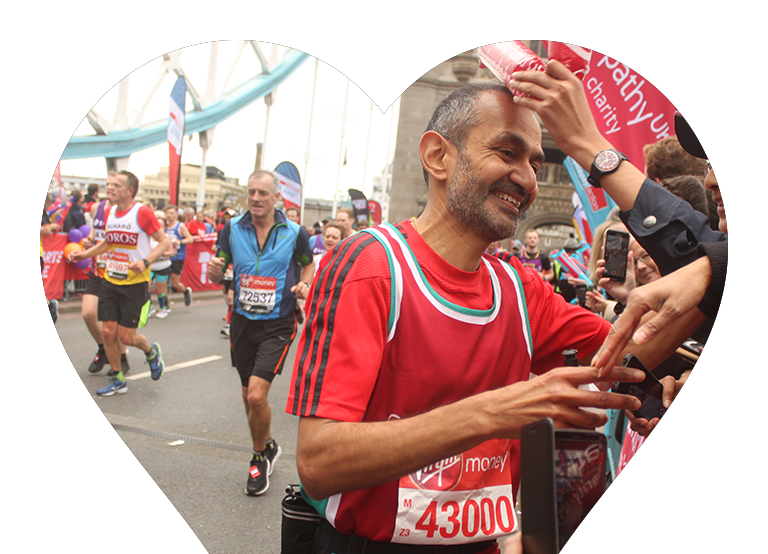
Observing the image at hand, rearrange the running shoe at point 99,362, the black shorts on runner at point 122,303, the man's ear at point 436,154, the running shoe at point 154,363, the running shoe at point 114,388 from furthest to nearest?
the running shoe at point 99,362 → the running shoe at point 154,363 → the black shorts on runner at point 122,303 → the running shoe at point 114,388 → the man's ear at point 436,154

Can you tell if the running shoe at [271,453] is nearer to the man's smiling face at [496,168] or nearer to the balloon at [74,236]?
the man's smiling face at [496,168]

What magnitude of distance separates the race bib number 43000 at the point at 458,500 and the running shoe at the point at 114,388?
4.72 meters

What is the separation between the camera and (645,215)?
4.93 ft

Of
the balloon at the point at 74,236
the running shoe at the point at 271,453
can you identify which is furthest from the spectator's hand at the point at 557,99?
the balloon at the point at 74,236

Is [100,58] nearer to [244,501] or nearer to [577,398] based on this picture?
[577,398]

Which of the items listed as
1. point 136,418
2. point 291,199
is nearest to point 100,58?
point 136,418

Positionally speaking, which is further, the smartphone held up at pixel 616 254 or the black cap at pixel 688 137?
the smartphone held up at pixel 616 254

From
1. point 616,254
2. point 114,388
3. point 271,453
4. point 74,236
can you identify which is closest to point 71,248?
point 74,236

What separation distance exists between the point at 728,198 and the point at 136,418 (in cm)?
448

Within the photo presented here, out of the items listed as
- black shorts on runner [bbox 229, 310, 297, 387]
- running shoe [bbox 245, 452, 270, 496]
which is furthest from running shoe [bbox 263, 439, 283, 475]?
black shorts on runner [bbox 229, 310, 297, 387]

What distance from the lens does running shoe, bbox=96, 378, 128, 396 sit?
526cm

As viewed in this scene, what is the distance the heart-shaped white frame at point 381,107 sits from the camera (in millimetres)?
1354

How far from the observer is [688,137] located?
1501 millimetres

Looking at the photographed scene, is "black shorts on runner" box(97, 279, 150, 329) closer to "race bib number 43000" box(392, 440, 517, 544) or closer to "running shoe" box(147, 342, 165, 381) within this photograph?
"running shoe" box(147, 342, 165, 381)
